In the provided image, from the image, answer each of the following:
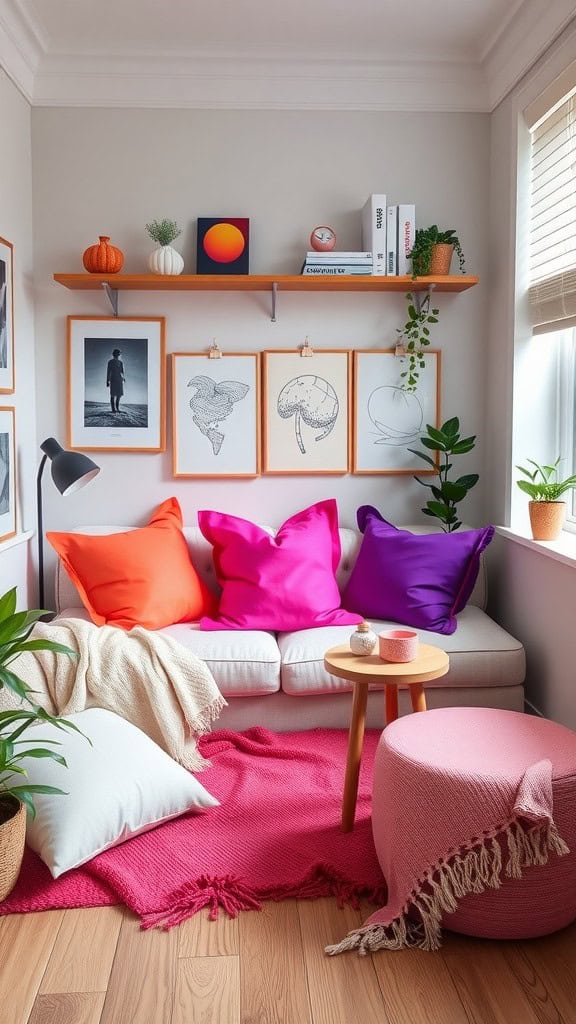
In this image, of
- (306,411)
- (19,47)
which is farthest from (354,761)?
(19,47)

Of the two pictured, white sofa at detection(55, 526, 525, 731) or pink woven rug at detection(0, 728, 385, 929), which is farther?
white sofa at detection(55, 526, 525, 731)

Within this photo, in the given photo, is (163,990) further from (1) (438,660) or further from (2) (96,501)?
(2) (96,501)

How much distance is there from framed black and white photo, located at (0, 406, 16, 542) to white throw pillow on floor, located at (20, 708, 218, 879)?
38.6 inches

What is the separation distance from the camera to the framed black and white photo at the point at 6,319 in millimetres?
3256

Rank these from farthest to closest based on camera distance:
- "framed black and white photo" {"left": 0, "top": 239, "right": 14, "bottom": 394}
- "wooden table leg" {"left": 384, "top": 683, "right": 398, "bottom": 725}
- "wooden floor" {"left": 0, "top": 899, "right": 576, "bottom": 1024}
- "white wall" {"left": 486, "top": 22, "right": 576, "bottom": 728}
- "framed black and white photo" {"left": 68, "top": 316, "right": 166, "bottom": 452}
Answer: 1. "framed black and white photo" {"left": 68, "top": 316, "right": 166, "bottom": 452}
2. "framed black and white photo" {"left": 0, "top": 239, "right": 14, "bottom": 394}
3. "white wall" {"left": 486, "top": 22, "right": 576, "bottom": 728}
4. "wooden table leg" {"left": 384, "top": 683, "right": 398, "bottom": 725}
5. "wooden floor" {"left": 0, "top": 899, "right": 576, "bottom": 1024}

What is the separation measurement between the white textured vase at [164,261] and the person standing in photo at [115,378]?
42cm

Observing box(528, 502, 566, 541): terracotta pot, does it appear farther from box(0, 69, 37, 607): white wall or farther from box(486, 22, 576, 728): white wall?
box(0, 69, 37, 607): white wall

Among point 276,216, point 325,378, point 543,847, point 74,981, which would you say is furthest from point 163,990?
point 276,216

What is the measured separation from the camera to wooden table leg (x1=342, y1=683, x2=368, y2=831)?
244 centimetres

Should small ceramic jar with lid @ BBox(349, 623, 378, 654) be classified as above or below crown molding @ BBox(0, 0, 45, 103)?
below

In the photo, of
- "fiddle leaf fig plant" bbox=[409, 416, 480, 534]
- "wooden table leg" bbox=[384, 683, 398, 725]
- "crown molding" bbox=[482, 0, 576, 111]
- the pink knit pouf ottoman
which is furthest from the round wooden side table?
"crown molding" bbox=[482, 0, 576, 111]

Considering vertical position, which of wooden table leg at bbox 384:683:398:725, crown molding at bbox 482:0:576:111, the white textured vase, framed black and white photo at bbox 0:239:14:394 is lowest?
wooden table leg at bbox 384:683:398:725

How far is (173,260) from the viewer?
351 cm

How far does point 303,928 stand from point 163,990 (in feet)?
1.22
